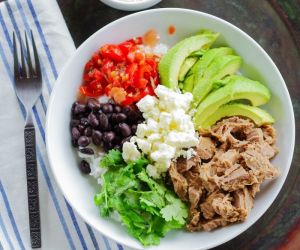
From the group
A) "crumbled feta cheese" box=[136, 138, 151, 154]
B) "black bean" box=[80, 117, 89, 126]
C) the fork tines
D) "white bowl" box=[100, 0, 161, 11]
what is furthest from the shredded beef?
the fork tines

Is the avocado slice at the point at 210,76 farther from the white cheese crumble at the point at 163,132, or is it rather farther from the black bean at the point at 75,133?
the black bean at the point at 75,133

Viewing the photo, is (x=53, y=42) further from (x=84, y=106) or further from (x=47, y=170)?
(x=47, y=170)

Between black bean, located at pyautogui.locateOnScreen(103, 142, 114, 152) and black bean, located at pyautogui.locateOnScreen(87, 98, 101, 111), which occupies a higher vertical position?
black bean, located at pyautogui.locateOnScreen(87, 98, 101, 111)

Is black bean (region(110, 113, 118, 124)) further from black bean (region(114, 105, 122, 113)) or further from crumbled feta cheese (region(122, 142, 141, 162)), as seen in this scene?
crumbled feta cheese (region(122, 142, 141, 162))

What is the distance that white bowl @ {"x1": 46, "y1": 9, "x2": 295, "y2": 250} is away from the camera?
2721 millimetres

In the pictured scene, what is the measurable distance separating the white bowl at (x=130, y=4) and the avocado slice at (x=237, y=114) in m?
0.62

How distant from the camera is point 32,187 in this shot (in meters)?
2.91

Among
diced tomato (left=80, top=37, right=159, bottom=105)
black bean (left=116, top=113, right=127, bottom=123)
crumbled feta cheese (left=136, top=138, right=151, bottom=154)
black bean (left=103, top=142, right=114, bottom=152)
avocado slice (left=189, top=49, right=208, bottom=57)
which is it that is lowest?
black bean (left=103, top=142, right=114, bottom=152)

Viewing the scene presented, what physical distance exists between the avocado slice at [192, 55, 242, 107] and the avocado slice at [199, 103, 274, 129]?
0.10 metres

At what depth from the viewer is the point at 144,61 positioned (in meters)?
2.78

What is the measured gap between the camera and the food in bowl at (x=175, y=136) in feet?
8.55

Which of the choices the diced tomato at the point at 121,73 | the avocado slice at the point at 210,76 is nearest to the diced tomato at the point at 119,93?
the diced tomato at the point at 121,73

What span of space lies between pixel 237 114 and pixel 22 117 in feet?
3.52

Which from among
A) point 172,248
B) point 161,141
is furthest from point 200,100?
point 172,248
